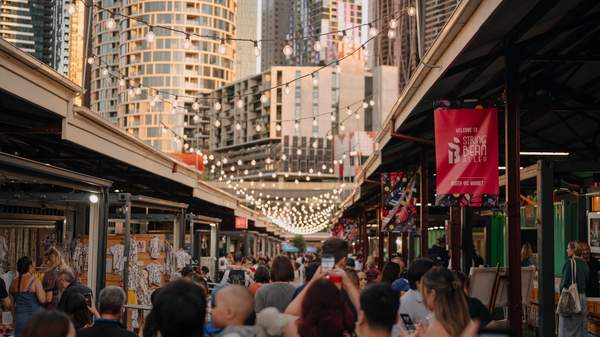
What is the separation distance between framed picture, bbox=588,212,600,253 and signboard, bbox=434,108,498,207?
269 inches

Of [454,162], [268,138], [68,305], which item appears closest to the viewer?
[68,305]

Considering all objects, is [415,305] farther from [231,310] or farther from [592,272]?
[592,272]

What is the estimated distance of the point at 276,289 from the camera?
8.52 meters

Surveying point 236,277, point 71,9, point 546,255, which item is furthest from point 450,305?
point 236,277

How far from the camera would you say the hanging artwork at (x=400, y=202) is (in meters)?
19.8

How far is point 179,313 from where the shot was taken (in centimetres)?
472

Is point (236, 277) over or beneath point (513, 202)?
beneath

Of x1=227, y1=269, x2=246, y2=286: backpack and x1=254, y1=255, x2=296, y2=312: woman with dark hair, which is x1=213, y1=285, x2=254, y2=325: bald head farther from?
x1=227, y1=269, x2=246, y2=286: backpack

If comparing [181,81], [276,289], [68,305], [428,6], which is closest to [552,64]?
[428,6]

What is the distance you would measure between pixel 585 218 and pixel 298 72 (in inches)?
5256

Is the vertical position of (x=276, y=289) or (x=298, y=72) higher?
(x=298, y=72)

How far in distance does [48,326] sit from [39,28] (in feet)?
28.2

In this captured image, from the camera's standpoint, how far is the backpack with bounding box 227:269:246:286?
15.5m

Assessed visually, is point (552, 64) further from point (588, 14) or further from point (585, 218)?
point (585, 218)
